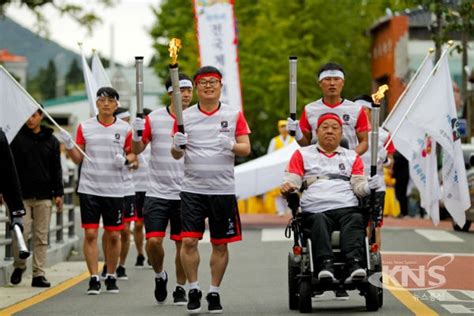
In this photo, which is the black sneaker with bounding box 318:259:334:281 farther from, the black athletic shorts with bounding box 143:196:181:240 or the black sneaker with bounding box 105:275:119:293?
the black sneaker with bounding box 105:275:119:293

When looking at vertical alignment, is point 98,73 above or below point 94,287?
above

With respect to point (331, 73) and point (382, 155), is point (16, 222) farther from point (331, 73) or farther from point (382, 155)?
point (382, 155)

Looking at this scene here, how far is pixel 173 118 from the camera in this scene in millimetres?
14203

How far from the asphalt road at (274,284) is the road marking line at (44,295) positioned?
0.36ft

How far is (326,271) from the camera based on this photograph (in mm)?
12094

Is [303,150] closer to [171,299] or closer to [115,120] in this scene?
[171,299]

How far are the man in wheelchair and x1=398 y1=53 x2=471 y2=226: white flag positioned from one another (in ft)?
8.99

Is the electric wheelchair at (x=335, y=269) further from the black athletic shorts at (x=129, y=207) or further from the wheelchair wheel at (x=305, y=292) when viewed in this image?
the black athletic shorts at (x=129, y=207)

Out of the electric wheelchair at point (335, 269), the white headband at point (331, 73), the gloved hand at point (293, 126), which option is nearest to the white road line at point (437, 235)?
the white headband at point (331, 73)

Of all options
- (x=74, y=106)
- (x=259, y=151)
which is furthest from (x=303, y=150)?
(x=74, y=106)

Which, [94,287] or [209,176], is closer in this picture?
[209,176]

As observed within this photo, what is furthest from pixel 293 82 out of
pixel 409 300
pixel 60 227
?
pixel 60 227

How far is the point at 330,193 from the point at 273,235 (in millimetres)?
11104

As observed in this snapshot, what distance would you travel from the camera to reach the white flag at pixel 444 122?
1545 cm
